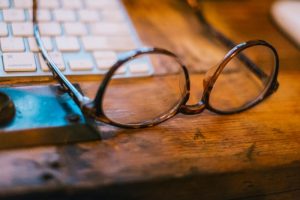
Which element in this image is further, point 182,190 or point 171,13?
point 171,13

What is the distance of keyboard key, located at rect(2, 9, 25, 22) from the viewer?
0.51m

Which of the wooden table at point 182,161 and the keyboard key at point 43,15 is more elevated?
the keyboard key at point 43,15

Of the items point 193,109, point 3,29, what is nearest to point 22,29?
point 3,29

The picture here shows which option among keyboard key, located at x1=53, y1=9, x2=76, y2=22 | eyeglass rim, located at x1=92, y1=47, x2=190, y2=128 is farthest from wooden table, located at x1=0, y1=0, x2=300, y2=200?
keyboard key, located at x1=53, y1=9, x2=76, y2=22

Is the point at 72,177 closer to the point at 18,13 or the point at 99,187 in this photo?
the point at 99,187

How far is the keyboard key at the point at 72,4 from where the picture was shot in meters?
0.56

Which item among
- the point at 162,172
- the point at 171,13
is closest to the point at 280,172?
the point at 162,172

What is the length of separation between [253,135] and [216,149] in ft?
0.19

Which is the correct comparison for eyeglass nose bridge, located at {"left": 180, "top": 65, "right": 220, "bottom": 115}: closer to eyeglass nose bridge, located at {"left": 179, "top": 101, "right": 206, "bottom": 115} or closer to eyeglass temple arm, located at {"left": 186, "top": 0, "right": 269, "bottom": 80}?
eyeglass nose bridge, located at {"left": 179, "top": 101, "right": 206, "bottom": 115}

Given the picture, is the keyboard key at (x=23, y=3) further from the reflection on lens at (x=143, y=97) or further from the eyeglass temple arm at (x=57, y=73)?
the reflection on lens at (x=143, y=97)

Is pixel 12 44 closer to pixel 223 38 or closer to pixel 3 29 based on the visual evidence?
pixel 3 29

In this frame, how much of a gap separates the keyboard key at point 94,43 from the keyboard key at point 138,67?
5 cm

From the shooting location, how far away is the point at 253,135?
0.46 m

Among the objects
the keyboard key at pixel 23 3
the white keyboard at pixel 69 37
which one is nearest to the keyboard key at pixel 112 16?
the white keyboard at pixel 69 37
